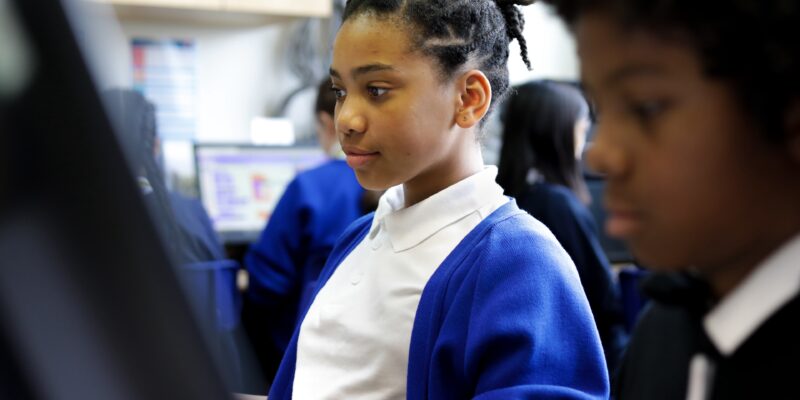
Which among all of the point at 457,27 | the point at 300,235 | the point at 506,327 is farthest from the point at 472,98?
the point at 300,235

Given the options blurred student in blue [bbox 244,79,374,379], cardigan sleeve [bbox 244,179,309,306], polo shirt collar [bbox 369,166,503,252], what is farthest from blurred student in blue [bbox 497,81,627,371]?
polo shirt collar [bbox 369,166,503,252]

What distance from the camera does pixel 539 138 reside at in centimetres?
255

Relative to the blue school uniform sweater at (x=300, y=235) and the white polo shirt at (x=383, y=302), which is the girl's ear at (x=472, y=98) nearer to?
the white polo shirt at (x=383, y=302)

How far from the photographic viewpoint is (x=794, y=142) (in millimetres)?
496

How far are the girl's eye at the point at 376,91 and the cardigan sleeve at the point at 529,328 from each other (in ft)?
0.72

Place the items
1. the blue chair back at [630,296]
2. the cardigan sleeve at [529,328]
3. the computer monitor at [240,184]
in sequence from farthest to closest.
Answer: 1. the computer monitor at [240,184]
2. the blue chair back at [630,296]
3. the cardigan sleeve at [529,328]

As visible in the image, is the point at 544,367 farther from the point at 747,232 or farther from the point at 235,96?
the point at 235,96

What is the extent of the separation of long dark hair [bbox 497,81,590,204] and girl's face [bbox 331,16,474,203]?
1.52 meters

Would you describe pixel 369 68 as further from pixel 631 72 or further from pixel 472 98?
pixel 631 72

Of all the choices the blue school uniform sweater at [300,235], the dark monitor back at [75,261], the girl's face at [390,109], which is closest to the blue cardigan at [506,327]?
the girl's face at [390,109]

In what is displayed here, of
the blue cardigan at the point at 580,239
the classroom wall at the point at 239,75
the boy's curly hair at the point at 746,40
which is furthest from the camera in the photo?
the classroom wall at the point at 239,75

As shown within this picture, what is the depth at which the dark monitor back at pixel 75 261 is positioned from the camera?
21 cm

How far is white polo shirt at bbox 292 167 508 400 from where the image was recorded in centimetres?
95

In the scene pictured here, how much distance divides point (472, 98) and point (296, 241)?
5.65ft
